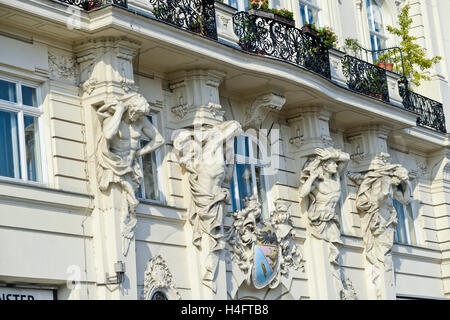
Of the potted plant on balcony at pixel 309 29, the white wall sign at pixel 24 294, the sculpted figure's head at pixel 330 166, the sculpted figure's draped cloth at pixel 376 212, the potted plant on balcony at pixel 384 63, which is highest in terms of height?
the potted plant on balcony at pixel 384 63

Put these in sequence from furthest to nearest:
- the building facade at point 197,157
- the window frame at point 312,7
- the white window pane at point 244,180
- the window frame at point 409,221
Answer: the window frame at point 409,221 < the window frame at point 312,7 < the white window pane at point 244,180 < the building facade at point 197,157

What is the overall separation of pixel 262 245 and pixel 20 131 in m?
5.14

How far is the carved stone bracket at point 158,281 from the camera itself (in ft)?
55.0

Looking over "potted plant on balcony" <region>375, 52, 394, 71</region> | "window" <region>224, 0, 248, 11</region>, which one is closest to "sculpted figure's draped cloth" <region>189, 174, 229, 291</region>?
"window" <region>224, 0, 248, 11</region>

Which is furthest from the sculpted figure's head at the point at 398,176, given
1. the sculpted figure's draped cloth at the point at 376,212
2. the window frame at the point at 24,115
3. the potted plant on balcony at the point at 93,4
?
the window frame at the point at 24,115

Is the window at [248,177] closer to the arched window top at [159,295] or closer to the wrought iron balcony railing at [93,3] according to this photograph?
the arched window top at [159,295]

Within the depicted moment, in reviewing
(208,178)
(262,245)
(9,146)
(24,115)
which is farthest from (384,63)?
(9,146)

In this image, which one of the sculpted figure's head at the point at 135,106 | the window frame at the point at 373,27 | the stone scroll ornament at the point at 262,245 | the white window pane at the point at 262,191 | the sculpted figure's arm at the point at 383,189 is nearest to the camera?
the sculpted figure's head at the point at 135,106

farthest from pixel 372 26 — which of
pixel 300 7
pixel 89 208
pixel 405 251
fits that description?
pixel 89 208

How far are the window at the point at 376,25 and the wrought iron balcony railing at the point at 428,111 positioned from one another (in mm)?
1400

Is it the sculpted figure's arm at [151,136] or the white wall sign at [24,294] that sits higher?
the sculpted figure's arm at [151,136]

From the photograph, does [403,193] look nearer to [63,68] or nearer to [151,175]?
[151,175]

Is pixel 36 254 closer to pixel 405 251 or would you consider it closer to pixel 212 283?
pixel 212 283

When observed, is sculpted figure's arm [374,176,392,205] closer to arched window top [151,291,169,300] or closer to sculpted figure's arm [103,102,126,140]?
arched window top [151,291,169,300]
